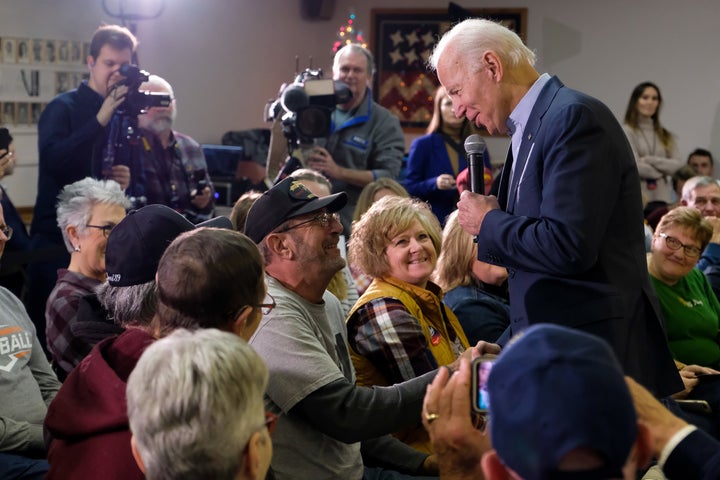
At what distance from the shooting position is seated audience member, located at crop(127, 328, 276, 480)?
1.19 metres

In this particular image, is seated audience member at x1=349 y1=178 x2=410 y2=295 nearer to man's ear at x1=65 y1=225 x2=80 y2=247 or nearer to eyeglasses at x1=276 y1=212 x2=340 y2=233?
man's ear at x1=65 y1=225 x2=80 y2=247

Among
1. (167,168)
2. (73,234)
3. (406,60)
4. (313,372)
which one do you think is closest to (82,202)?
(73,234)

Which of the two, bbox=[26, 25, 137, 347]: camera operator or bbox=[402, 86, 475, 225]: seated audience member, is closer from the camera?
bbox=[26, 25, 137, 347]: camera operator

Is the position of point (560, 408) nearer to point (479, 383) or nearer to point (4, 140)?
point (479, 383)

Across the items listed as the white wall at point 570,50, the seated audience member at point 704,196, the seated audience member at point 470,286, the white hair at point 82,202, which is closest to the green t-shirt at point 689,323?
the seated audience member at point 470,286

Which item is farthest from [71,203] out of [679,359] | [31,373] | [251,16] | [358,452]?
[251,16]

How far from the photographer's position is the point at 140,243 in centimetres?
199

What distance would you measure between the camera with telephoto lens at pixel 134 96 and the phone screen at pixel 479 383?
265cm

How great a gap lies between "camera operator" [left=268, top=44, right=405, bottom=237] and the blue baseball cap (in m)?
3.10

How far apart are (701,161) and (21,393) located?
5961 millimetres

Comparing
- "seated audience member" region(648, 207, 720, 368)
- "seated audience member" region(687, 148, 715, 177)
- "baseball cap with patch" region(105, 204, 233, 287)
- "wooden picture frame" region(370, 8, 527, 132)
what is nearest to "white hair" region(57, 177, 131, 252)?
"baseball cap with patch" region(105, 204, 233, 287)

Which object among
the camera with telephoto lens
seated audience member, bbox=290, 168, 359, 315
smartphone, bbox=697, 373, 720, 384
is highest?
the camera with telephoto lens

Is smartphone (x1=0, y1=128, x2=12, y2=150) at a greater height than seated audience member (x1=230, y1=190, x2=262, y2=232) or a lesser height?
greater

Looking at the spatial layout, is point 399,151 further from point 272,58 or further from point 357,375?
point 272,58
